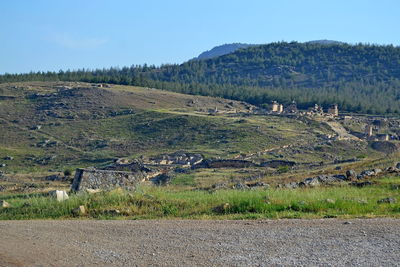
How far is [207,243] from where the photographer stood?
8695 mm

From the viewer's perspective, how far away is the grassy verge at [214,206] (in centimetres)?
1125

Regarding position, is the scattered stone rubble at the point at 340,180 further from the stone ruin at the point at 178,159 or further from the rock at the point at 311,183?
the stone ruin at the point at 178,159

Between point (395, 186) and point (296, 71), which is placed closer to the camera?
point (395, 186)

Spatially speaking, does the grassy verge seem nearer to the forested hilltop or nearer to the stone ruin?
the stone ruin

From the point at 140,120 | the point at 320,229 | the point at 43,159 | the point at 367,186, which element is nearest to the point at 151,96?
the point at 140,120

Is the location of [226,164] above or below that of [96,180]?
below

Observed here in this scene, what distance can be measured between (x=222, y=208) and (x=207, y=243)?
3.03 meters

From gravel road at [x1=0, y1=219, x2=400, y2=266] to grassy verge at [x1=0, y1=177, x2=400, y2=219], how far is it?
3.32 feet

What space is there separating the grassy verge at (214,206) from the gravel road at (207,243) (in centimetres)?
101

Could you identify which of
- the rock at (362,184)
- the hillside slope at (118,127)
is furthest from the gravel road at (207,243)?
the hillside slope at (118,127)

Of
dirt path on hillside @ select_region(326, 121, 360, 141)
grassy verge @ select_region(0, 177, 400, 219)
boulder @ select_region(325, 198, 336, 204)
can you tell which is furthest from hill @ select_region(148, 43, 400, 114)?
boulder @ select_region(325, 198, 336, 204)

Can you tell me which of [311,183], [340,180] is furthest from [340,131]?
[311,183]

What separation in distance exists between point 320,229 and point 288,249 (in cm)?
127

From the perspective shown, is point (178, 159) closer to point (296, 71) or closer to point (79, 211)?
point (79, 211)
